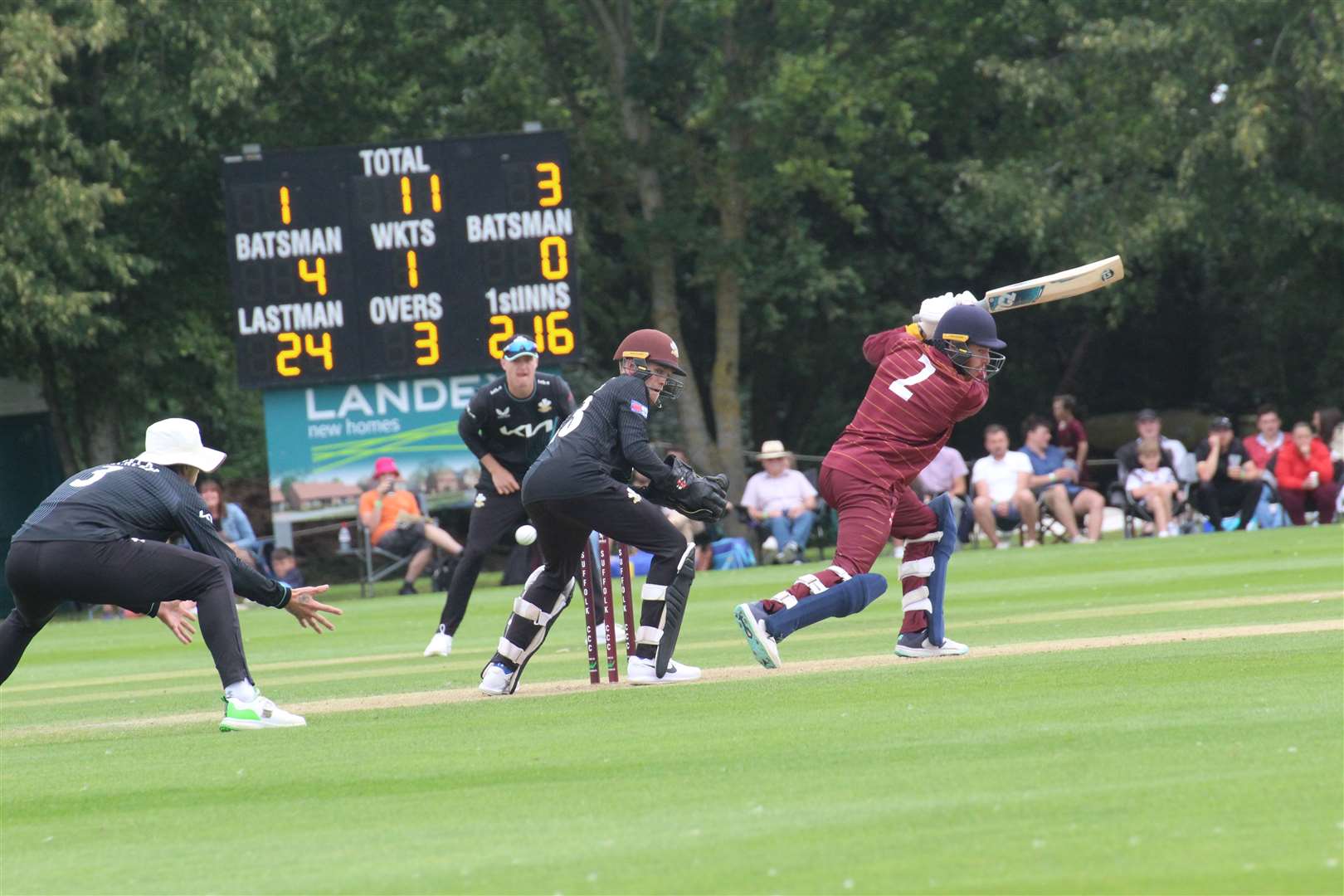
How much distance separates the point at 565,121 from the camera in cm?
3397

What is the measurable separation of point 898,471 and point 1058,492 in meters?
13.5

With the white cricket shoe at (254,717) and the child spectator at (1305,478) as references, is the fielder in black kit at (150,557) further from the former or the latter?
A: the child spectator at (1305,478)

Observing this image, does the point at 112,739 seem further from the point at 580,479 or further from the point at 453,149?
the point at 453,149

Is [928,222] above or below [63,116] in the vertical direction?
below

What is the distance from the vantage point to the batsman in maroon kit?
982 cm

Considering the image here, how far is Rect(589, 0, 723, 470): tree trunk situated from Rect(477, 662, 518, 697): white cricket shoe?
71.7 feet

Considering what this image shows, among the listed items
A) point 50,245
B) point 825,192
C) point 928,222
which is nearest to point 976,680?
point 50,245

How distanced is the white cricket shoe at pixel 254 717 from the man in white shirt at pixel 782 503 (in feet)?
47.5

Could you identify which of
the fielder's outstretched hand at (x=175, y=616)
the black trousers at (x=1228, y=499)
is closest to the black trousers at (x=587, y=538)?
the fielder's outstretched hand at (x=175, y=616)

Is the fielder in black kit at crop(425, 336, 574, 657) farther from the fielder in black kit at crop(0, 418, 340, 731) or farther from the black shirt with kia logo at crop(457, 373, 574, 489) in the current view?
the fielder in black kit at crop(0, 418, 340, 731)

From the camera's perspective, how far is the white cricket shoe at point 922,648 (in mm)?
10977

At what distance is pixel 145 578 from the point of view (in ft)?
30.6

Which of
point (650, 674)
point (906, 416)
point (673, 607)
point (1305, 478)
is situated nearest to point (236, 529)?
point (1305, 478)

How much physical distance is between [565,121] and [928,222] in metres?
7.06
